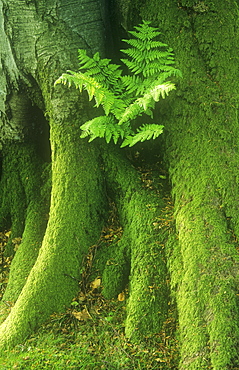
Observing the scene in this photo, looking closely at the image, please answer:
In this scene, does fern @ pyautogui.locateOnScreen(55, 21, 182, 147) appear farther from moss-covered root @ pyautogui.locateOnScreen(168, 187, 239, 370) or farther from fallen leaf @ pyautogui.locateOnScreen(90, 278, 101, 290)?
fallen leaf @ pyautogui.locateOnScreen(90, 278, 101, 290)

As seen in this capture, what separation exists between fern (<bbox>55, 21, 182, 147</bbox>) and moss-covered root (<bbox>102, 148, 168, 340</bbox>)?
1.79 ft

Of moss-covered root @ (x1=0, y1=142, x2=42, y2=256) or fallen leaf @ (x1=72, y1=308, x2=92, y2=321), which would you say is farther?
moss-covered root @ (x1=0, y1=142, x2=42, y2=256)

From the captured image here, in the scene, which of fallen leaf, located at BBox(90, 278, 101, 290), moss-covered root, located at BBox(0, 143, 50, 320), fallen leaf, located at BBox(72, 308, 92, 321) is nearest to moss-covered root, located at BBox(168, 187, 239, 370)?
fallen leaf, located at BBox(90, 278, 101, 290)

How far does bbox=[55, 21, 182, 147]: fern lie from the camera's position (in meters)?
4.13

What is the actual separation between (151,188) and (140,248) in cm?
76

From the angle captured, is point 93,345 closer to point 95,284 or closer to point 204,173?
point 95,284

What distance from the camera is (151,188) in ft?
15.2

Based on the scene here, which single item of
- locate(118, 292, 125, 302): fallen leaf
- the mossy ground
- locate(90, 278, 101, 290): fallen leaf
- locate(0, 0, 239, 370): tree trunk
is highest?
Answer: locate(0, 0, 239, 370): tree trunk

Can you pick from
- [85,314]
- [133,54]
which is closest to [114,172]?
[133,54]

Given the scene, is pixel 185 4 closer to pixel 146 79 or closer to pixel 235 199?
pixel 146 79

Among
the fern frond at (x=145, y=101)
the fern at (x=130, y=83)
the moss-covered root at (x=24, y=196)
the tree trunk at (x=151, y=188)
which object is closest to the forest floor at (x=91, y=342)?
the tree trunk at (x=151, y=188)

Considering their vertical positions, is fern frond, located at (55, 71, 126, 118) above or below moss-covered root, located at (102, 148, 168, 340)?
above

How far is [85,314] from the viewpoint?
4309 millimetres

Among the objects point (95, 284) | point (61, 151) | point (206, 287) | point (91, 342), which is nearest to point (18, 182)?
point (61, 151)
